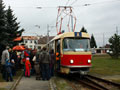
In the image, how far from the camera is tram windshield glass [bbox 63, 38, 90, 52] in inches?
480

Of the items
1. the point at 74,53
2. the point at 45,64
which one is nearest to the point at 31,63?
the point at 45,64

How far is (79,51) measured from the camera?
1207 cm

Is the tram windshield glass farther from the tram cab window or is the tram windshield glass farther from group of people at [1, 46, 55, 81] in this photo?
group of people at [1, 46, 55, 81]

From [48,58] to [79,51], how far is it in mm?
1848

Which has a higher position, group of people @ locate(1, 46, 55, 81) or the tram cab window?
the tram cab window

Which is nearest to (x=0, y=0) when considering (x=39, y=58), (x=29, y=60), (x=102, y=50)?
(x=29, y=60)

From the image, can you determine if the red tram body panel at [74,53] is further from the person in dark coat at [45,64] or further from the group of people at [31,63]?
the person in dark coat at [45,64]

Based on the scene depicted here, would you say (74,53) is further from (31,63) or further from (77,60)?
(31,63)

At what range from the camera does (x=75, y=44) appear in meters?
12.3

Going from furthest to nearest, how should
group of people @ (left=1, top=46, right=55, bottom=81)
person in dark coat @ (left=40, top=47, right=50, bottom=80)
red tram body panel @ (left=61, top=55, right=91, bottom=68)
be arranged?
red tram body panel @ (left=61, top=55, right=91, bottom=68) → person in dark coat @ (left=40, top=47, right=50, bottom=80) → group of people @ (left=1, top=46, right=55, bottom=81)

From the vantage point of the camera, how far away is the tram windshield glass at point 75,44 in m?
12.2

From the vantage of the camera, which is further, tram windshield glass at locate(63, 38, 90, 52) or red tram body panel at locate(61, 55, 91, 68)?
tram windshield glass at locate(63, 38, 90, 52)

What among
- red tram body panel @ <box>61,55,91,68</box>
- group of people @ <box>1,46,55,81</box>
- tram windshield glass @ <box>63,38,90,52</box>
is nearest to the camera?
group of people @ <box>1,46,55,81</box>

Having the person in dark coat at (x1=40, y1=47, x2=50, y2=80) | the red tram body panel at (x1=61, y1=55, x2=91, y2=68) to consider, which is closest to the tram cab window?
the red tram body panel at (x1=61, y1=55, x2=91, y2=68)
